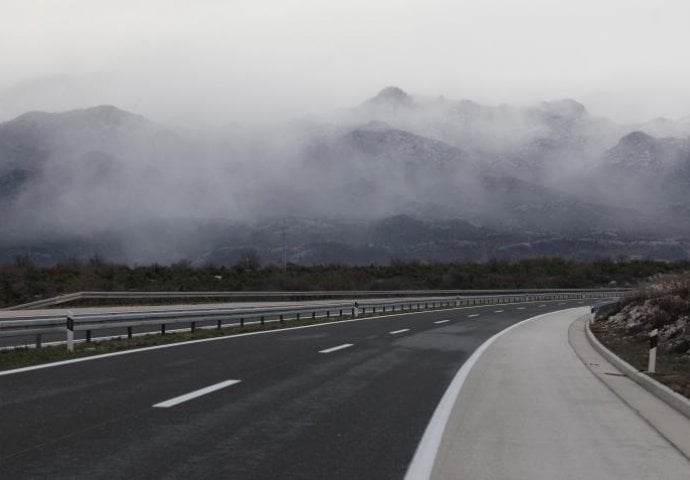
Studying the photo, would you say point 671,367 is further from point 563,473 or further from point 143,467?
point 143,467

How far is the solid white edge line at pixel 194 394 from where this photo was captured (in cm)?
866

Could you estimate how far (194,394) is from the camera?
9.46 m

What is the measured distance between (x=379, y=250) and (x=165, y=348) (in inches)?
6375

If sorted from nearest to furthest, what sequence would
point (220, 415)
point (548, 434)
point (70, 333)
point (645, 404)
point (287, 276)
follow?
1. point (548, 434)
2. point (220, 415)
3. point (645, 404)
4. point (70, 333)
5. point (287, 276)

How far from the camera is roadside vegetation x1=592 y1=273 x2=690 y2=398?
551 inches

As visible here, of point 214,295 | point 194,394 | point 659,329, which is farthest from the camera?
point 214,295

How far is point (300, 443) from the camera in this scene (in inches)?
270

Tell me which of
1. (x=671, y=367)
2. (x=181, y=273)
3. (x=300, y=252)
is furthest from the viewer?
(x=300, y=252)

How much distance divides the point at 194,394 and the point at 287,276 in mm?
58847

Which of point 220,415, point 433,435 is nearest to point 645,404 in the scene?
point 433,435

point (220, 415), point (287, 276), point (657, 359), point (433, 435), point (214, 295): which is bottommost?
point (657, 359)

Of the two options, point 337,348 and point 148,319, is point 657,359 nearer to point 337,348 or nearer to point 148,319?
point 337,348

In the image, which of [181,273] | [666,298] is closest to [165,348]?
[666,298]

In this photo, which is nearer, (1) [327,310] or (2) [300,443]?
(2) [300,443]
